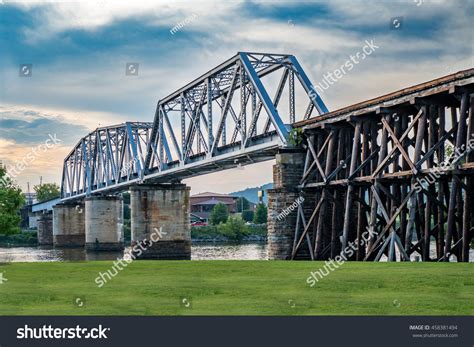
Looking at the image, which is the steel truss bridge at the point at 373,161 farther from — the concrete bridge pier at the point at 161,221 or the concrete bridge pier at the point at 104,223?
the concrete bridge pier at the point at 104,223

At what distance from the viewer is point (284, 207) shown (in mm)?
47969

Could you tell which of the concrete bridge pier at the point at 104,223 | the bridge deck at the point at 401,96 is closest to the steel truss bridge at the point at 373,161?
the bridge deck at the point at 401,96

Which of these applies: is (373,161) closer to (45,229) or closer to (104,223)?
(104,223)

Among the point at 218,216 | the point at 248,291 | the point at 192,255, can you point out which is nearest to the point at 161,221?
the point at 192,255

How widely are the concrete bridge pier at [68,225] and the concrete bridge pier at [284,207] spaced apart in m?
99.2

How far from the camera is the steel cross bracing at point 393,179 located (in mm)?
33562

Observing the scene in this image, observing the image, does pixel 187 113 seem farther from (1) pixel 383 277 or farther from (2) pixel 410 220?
(1) pixel 383 277

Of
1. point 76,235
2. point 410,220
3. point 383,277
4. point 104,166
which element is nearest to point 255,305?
point 383,277

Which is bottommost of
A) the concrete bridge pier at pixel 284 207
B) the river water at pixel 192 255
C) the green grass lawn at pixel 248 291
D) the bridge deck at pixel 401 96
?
the river water at pixel 192 255

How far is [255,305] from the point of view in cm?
1708
